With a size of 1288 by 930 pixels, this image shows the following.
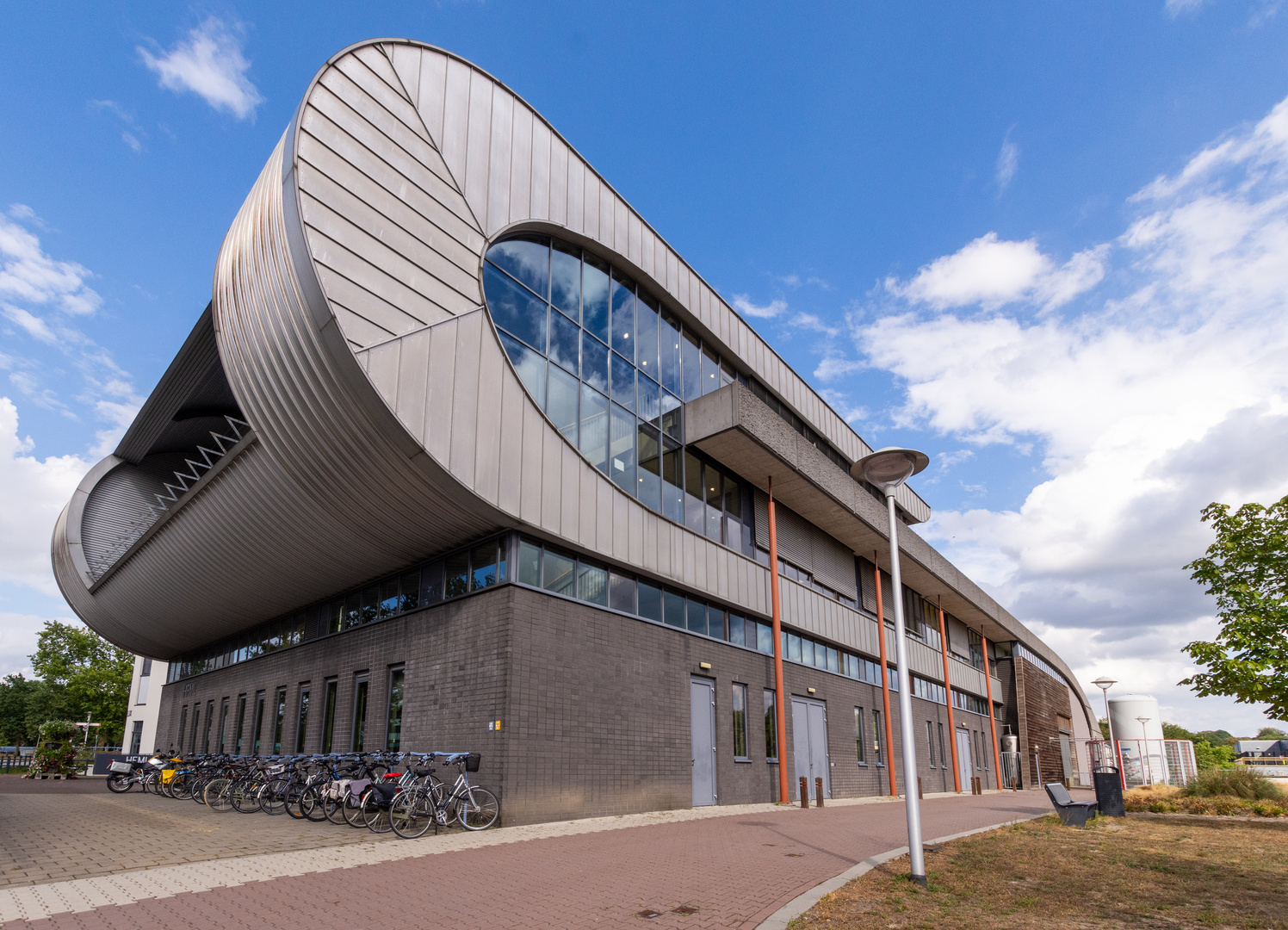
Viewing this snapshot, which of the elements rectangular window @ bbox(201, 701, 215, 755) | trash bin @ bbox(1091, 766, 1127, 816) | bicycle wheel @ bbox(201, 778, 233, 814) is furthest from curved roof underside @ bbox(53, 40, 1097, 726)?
→ rectangular window @ bbox(201, 701, 215, 755)

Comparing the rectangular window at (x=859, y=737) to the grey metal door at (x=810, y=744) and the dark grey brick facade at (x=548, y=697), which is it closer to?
the grey metal door at (x=810, y=744)

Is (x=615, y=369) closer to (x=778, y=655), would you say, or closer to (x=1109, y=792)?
(x=778, y=655)

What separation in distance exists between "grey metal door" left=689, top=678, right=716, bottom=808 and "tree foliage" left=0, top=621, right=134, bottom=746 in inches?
2251

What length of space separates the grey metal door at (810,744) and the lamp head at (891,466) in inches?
525

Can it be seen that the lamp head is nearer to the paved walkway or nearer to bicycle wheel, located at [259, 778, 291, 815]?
the paved walkway

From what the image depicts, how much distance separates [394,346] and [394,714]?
767 cm

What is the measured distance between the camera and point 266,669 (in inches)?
864

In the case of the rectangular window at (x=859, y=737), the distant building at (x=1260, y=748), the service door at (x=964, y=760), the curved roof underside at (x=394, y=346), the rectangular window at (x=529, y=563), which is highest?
the curved roof underside at (x=394, y=346)

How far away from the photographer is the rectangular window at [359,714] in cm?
1688

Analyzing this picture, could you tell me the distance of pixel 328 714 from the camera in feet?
60.3

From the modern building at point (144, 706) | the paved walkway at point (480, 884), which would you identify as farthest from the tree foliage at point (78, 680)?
the paved walkway at point (480, 884)

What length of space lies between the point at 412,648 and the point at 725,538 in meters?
8.36

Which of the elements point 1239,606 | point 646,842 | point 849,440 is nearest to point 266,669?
point 646,842

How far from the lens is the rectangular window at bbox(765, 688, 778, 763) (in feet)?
64.3
